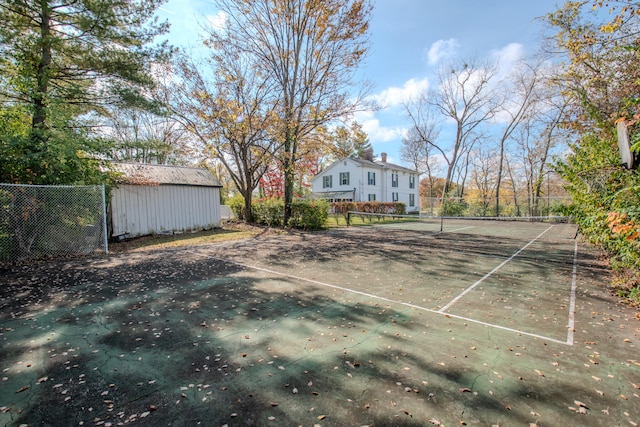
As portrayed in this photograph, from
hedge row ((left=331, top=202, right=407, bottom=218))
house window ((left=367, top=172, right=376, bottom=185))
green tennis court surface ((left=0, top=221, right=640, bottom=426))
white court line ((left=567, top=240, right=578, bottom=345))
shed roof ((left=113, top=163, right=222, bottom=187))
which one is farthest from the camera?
house window ((left=367, top=172, right=376, bottom=185))

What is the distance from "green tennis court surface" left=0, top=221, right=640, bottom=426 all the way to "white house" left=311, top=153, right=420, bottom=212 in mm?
27126

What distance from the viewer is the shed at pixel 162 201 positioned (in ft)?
43.3

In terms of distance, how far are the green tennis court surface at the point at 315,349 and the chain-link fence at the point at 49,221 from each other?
6.14 ft

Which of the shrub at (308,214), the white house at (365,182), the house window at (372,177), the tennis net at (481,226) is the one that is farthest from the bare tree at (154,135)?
the house window at (372,177)

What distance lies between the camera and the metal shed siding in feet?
43.4

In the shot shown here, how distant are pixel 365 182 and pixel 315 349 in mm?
31105

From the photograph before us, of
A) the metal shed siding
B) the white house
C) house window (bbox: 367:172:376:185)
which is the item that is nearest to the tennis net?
the white house

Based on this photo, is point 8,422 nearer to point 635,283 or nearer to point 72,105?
point 635,283

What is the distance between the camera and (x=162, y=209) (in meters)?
14.6

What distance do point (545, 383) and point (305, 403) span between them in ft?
7.49

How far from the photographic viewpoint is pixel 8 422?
2.26m

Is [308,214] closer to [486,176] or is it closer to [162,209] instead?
[162,209]

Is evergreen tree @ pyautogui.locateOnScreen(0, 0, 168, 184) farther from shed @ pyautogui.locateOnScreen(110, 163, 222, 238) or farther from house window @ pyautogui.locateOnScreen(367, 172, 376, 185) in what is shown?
house window @ pyautogui.locateOnScreen(367, 172, 376, 185)

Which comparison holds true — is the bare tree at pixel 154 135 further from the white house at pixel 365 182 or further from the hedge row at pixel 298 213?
the white house at pixel 365 182
